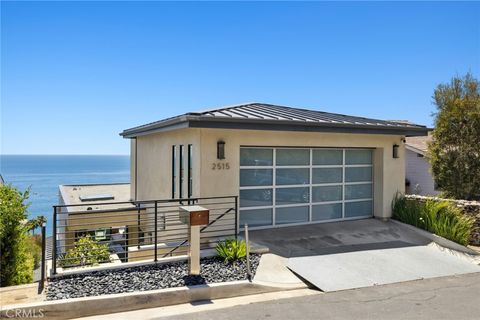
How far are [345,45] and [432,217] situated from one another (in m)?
10.1

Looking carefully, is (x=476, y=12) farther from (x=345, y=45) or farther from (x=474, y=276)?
(x=474, y=276)

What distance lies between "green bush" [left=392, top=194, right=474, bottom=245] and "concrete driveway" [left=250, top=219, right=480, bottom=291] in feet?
1.51

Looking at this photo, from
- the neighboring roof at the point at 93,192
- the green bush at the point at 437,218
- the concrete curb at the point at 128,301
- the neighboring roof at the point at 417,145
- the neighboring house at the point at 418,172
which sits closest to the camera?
the concrete curb at the point at 128,301

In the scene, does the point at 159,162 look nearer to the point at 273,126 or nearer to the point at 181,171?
the point at 181,171

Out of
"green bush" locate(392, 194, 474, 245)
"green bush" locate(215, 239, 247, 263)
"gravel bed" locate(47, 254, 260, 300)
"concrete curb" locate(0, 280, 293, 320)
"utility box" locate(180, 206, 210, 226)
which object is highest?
"utility box" locate(180, 206, 210, 226)

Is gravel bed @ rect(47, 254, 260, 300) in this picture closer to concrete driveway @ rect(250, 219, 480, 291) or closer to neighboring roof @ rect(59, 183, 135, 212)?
concrete driveway @ rect(250, 219, 480, 291)

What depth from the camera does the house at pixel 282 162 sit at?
9523mm

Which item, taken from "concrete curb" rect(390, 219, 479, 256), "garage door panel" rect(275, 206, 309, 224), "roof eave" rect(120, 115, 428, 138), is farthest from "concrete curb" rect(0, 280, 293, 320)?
"concrete curb" rect(390, 219, 479, 256)

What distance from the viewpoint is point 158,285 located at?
6551 mm

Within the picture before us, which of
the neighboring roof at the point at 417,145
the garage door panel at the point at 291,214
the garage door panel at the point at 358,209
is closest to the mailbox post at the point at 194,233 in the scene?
the garage door panel at the point at 291,214

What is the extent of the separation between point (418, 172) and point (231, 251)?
19.4 m

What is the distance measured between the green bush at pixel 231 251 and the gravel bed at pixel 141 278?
0.55 ft

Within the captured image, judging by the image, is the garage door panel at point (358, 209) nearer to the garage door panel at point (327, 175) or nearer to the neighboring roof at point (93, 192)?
the garage door panel at point (327, 175)

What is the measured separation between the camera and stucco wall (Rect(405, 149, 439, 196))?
23156 millimetres
